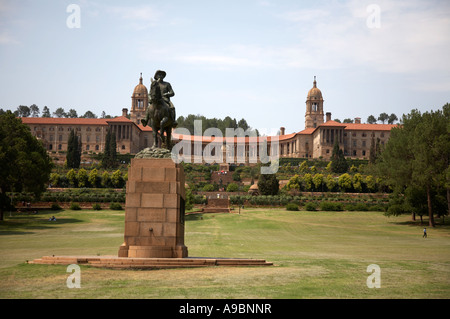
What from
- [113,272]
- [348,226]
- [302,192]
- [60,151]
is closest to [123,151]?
[60,151]

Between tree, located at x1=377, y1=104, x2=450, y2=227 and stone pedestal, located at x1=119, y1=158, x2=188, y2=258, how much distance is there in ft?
110

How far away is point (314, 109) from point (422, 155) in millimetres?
111338

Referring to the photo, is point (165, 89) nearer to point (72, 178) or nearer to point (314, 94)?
point (72, 178)

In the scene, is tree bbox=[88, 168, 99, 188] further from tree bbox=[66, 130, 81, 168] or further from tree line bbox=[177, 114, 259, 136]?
tree line bbox=[177, 114, 259, 136]

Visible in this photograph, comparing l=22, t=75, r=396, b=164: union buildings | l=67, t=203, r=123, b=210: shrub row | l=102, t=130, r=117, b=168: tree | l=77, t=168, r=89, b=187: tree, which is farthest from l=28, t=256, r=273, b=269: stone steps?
l=22, t=75, r=396, b=164: union buildings

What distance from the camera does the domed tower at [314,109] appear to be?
156 meters

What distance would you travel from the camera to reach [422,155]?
47250mm

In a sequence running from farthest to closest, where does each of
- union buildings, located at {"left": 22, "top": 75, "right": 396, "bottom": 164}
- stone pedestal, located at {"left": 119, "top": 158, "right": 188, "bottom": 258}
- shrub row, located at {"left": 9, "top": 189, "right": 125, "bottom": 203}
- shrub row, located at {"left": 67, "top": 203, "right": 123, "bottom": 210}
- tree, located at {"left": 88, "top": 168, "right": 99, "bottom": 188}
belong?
union buildings, located at {"left": 22, "top": 75, "right": 396, "bottom": 164}, tree, located at {"left": 88, "top": 168, "right": 99, "bottom": 188}, shrub row, located at {"left": 9, "top": 189, "right": 125, "bottom": 203}, shrub row, located at {"left": 67, "top": 203, "right": 123, "bottom": 210}, stone pedestal, located at {"left": 119, "top": 158, "right": 188, "bottom": 258}

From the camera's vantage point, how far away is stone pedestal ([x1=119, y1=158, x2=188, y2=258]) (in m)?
17.5

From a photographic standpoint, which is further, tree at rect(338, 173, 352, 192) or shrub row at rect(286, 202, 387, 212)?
tree at rect(338, 173, 352, 192)

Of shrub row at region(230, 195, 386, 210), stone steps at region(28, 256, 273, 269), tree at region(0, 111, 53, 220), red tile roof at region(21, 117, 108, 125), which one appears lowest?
shrub row at region(230, 195, 386, 210)
